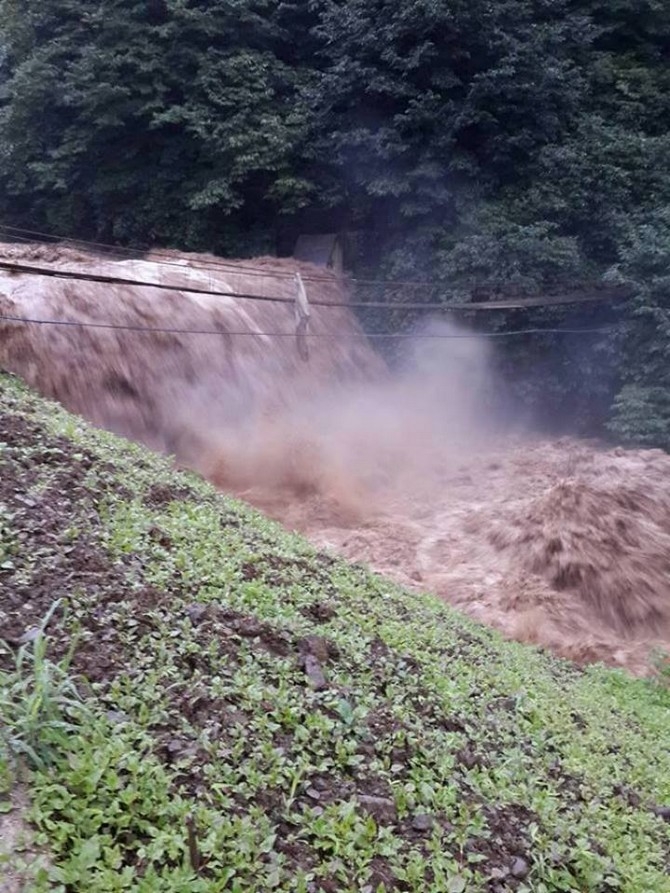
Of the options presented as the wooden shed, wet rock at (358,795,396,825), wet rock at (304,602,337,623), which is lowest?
wet rock at (304,602,337,623)

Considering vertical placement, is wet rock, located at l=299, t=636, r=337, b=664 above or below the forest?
below

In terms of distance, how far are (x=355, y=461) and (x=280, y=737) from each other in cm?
1141

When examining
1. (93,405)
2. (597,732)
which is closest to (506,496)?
(93,405)

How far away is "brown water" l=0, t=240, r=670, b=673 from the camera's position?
10.7 meters

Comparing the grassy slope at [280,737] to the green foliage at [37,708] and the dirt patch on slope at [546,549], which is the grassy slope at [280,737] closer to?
the green foliage at [37,708]

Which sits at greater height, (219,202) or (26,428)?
(219,202)

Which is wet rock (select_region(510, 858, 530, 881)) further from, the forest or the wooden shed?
the wooden shed

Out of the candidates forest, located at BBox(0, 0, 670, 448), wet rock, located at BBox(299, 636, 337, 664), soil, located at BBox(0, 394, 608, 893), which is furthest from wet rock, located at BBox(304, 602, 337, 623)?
forest, located at BBox(0, 0, 670, 448)

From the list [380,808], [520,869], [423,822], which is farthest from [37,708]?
[520,869]

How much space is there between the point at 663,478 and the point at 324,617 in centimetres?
913

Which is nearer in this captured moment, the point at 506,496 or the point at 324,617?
the point at 324,617

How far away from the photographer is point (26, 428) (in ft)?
22.5

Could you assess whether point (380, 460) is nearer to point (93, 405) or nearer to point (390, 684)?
point (93, 405)

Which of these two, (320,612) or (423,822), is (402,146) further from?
(423,822)
